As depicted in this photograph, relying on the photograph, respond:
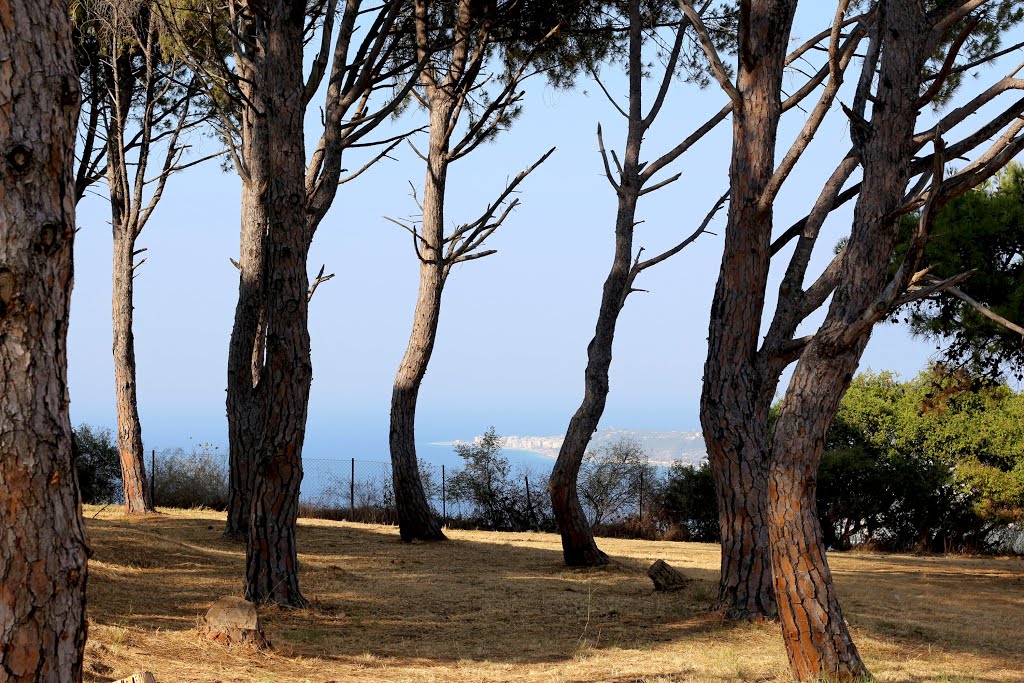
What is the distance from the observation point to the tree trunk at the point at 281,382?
7477mm

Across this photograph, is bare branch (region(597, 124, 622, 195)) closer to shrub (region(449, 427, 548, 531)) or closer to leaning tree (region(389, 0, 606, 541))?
leaning tree (region(389, 0, 606, 541))

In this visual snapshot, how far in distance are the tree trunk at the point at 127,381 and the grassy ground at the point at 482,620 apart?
2.17 meters

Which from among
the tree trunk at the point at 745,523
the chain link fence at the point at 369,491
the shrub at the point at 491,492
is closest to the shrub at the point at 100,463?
the chain link fence at the point at 369,491

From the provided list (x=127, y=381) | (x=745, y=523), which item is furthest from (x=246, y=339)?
(x=745, y=523)

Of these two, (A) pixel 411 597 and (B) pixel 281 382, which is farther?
(A) pixel 411 597

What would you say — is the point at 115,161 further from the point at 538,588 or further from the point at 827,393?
the point at 827,393

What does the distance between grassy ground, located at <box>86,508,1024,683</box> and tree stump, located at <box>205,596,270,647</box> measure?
0.09 meters

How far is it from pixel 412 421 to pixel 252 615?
7.45 metres

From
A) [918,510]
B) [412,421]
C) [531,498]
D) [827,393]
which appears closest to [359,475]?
[531,498]

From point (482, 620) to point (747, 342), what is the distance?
3035 mm

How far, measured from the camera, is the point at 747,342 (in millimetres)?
7234

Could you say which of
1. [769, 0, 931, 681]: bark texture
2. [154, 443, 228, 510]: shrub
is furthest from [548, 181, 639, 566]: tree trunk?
[154, 443, 228, 510]: shrub

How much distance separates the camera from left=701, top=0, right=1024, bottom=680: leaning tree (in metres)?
5.04

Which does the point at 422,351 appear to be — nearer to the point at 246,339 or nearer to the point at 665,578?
the point at 246,339
